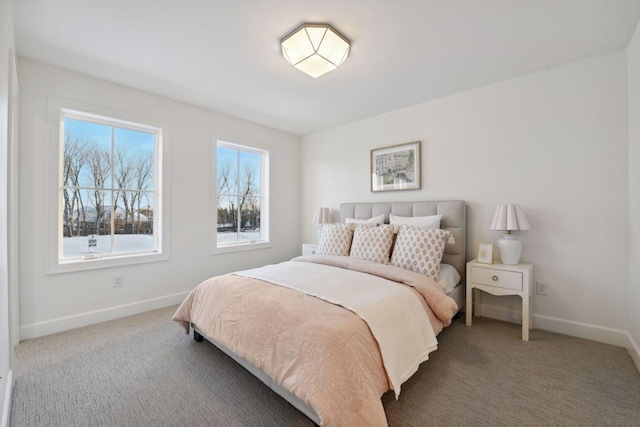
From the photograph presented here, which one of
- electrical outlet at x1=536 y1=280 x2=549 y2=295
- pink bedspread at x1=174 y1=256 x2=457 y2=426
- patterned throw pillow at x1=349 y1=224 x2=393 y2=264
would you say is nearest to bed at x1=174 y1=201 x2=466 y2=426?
pink bedspread at x1=174 y1=256 x2=457 y2=426

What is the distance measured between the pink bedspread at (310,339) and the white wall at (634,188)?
136 centimetres

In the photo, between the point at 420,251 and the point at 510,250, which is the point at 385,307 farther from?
the point at 510,250

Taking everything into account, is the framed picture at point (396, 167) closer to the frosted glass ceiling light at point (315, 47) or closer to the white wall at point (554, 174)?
the white wall at point (554, 174)

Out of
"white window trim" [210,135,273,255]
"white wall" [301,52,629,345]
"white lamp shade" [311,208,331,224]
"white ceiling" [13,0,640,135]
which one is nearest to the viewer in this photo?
"white ceiling" [13,0,640,135]

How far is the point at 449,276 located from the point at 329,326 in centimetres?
169

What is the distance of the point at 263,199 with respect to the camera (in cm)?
432

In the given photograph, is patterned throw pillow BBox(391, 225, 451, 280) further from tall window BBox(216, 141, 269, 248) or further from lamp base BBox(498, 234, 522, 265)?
tall window BBox(216, 141, 269, 248)

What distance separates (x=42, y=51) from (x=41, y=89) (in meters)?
0.34

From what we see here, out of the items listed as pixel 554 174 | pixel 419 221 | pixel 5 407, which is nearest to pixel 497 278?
pixel 419 221

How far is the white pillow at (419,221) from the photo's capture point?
9.33 ft

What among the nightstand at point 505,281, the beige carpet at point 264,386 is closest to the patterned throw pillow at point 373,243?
the nightstand at point 505,281

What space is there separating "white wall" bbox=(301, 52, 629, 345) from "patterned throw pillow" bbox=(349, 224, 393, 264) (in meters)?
0.94

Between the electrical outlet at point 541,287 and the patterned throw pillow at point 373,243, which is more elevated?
the patterned throw pillow at point 373,243

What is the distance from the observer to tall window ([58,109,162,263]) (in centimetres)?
265
